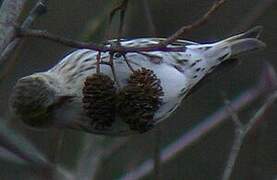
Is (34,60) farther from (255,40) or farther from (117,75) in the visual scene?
(117,75)

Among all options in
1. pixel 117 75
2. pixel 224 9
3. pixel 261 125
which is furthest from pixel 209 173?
pixel 117 75

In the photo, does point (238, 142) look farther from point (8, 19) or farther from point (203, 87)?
point (203, 87)

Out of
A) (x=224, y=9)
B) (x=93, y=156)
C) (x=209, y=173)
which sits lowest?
(x=209, y=173)

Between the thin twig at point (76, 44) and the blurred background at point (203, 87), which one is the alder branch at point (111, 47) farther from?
the blurred background at point (203, 87)

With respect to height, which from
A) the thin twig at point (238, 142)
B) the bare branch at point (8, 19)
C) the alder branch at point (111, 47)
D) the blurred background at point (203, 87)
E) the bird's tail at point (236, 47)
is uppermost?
the bare branch at point (8, 19)

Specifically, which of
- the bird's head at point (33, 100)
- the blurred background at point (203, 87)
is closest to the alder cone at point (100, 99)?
the bird's head at point (33, 100)

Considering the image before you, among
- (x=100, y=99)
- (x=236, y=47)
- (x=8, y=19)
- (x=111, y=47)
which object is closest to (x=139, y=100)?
(x=100, y=99)
